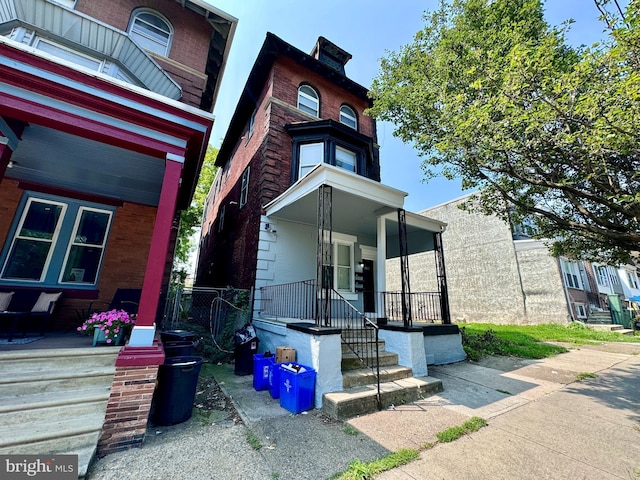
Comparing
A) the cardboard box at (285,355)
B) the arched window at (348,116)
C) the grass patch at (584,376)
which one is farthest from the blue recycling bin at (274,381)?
the arched window at (348,116)

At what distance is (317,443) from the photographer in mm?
3250

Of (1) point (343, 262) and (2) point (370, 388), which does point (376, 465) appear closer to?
(2) point (370, 388)

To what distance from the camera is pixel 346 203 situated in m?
7.19

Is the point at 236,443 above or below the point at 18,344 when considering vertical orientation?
below

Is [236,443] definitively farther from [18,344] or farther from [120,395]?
[18,344]

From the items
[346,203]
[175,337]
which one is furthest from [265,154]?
[175,337]

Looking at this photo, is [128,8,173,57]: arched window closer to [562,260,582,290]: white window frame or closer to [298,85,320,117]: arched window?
[298,85,320,117]: arched window

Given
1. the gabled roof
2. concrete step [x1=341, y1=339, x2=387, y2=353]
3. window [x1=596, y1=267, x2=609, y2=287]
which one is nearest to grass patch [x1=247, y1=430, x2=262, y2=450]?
concrete step [x1=341, y1=339, x2=387, y2=353]

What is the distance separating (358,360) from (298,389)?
63.0 inches

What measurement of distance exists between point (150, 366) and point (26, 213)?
6155 millimetres

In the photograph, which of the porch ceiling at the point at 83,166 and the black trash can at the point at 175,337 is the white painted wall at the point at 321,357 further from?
the porch ceiling at the point at 83,166

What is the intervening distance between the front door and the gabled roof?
7.62 meters

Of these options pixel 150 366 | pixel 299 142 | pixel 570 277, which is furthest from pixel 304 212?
pixel 570 277

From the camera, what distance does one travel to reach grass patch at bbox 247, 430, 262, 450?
3.12 metres
